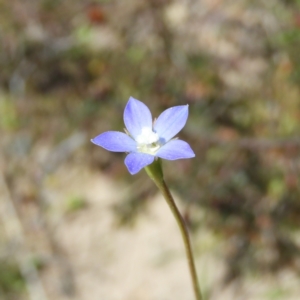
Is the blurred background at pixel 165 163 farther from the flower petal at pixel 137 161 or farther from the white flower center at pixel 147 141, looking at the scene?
the flower petal at pixel 137 161

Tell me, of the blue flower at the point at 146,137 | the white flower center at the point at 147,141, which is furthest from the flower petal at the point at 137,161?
the white flower center at the point at 147,141

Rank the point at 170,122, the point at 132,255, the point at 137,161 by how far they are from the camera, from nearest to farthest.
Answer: the point at 137,161
the point at 170,122
the point at 132,255

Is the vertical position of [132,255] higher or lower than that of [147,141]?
higher

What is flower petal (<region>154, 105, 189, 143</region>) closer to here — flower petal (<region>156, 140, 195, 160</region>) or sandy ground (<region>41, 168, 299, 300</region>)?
flower petal (<region>156, 140, 195, 160</region>)

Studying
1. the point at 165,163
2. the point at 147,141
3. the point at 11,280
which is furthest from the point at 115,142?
the point at 11,280

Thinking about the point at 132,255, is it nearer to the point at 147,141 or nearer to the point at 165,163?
the point at 165,163

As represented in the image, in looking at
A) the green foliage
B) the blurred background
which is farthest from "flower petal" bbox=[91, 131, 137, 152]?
the green foliage

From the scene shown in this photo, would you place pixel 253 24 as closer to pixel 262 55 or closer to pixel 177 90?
pixel 262 55
